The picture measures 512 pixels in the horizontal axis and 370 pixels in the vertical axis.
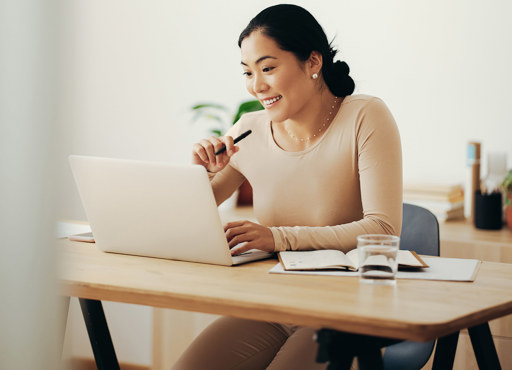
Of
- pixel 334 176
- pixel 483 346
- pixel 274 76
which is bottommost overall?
pixel 483 346

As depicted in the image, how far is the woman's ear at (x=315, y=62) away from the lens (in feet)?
5.50

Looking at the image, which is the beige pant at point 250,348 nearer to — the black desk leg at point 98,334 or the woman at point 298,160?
the woman at point 298,160

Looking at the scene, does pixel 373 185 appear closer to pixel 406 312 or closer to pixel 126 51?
pixel 406 312

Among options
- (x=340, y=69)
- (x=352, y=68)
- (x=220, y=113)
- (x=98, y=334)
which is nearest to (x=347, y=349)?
(x=98, y=334)

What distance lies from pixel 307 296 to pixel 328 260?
0.23 meters

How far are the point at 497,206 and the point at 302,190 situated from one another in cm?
95

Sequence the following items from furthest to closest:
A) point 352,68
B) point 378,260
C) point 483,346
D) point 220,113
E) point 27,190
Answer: point 220,113, point 352,68, point 483,346, point 378,260, point 27,190

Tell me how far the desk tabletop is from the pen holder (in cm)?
103

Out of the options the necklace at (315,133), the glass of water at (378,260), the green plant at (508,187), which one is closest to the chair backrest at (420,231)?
the necklace at (315,133)

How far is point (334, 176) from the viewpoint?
A: 5.20 ft

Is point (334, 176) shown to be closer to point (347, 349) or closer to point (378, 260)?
point (378, 260)

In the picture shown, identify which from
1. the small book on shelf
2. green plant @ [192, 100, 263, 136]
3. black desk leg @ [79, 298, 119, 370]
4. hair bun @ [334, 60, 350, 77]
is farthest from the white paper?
green plant @ [192, 100, 263, 136]

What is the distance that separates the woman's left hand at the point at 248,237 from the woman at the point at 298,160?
0.11 ft

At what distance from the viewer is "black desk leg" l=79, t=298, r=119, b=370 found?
1.35m
